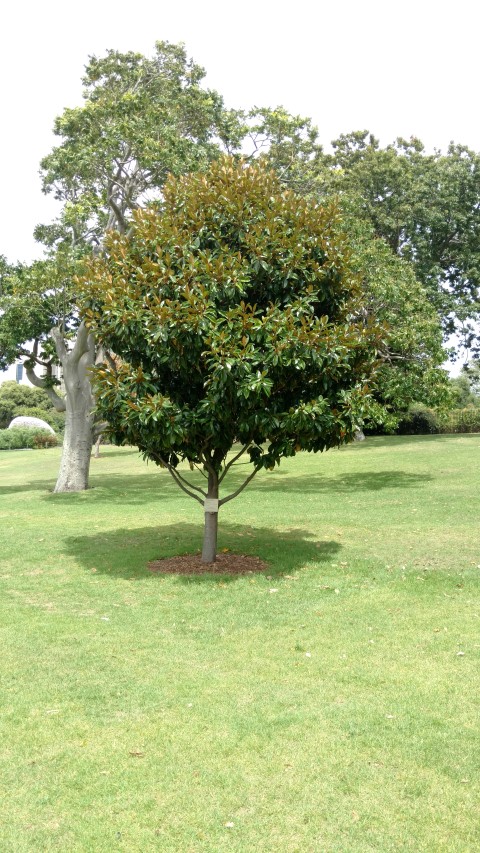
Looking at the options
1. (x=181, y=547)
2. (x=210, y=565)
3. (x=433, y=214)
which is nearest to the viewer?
(x=210, y=565)

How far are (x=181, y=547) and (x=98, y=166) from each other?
13325 mm

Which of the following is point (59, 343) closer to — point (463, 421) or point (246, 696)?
point (246, 696)

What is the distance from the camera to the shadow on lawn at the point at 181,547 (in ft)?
38.6

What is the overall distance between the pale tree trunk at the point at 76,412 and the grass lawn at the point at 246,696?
8.98 m

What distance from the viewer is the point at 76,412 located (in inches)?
905

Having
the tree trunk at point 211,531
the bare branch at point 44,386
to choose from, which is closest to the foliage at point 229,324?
the tree trunk at point 211,531

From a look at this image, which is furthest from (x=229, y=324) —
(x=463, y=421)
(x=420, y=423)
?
(x=420, y=423)

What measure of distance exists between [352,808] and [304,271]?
25.8 ft

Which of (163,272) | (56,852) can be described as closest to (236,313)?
(163,272)

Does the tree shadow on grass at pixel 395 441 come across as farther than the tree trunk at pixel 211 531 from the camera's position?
Yes

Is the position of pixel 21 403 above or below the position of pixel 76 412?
above

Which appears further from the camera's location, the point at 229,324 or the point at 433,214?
the point at 433,214

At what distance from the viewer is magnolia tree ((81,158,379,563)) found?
1009cm

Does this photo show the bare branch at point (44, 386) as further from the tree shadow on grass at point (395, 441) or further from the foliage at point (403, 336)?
the tree shadow on grass at point (395, 441)
